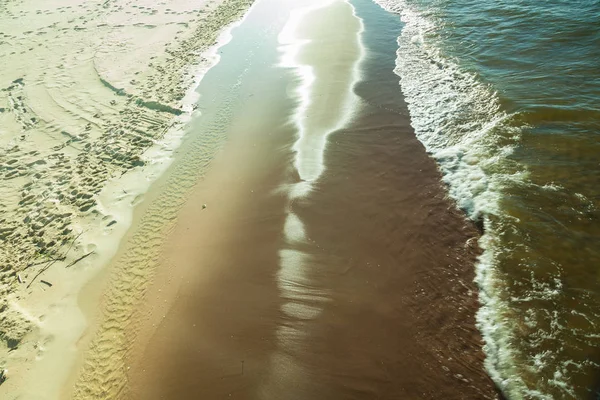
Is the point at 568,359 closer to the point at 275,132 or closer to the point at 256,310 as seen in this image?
the point at 256,310

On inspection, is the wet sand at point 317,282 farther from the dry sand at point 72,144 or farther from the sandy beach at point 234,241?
the dry sand at point 72,144

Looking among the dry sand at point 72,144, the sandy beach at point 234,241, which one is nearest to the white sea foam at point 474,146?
the sandy beach at point 234,241

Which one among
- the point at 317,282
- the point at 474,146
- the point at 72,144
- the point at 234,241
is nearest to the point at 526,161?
the point at 474,146

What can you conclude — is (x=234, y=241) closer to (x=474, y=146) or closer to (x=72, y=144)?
(x=474, y=146)

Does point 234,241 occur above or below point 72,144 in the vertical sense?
below

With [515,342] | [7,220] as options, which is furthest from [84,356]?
[515,342]

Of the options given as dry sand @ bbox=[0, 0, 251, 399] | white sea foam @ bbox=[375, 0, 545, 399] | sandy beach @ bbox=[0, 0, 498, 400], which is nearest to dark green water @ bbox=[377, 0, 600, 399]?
white sea foam @ bbox=[375, 0, 545, 399]

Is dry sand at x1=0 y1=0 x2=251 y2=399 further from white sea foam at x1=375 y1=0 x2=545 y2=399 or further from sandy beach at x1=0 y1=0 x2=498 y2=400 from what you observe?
white sea foam at x1=375 y1=0 x2=545 y2=399
